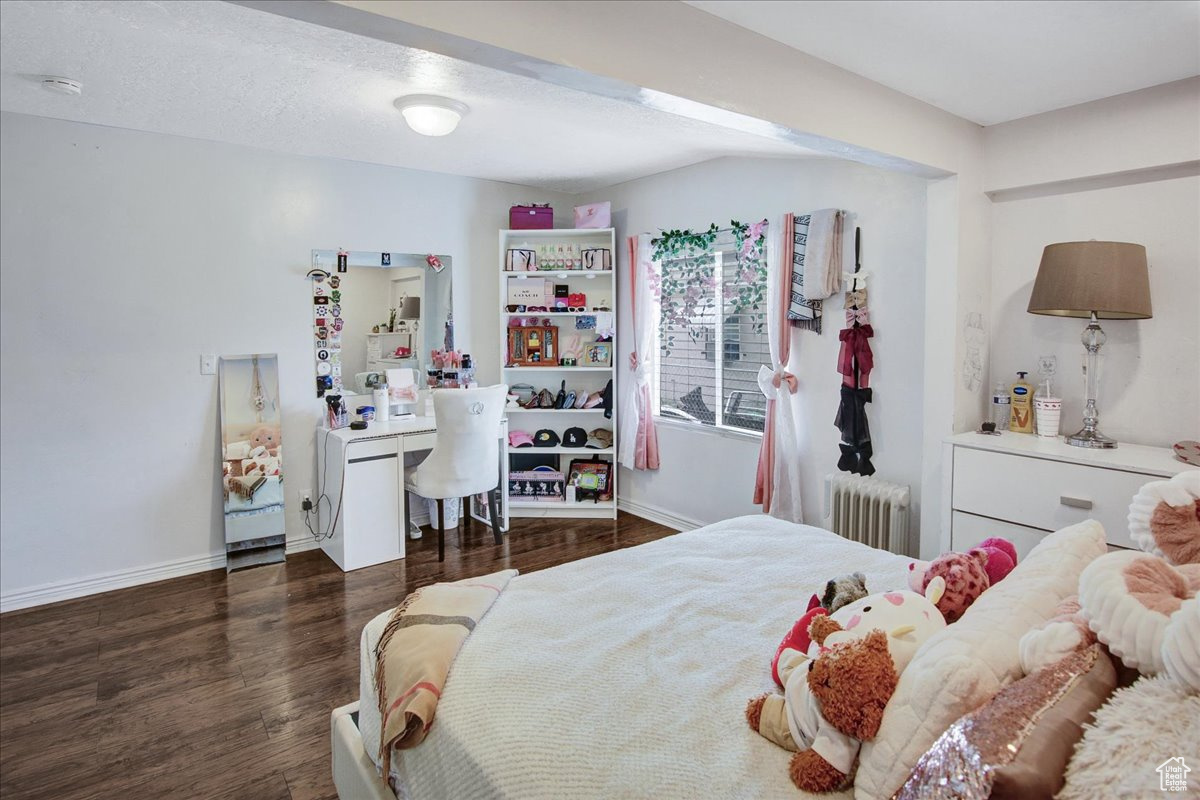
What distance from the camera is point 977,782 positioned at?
88 cm

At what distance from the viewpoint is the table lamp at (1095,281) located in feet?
7.91

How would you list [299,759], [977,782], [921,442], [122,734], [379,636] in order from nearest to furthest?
[977,782] → [379,636] → [299,759] → [122,734] → [921,442]

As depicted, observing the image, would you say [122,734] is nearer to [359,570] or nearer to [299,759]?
[299,759]

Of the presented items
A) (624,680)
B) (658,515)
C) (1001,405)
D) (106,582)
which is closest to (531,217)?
(658,515)

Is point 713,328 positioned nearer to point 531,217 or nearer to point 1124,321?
point 531,217

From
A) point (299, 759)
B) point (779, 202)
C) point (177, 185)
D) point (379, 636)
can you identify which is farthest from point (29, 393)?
point (779, 202)

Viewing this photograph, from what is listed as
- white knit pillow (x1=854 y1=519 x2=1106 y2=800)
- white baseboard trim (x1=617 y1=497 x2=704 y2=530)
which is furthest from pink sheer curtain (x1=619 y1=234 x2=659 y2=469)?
white knit pillow (x1=854 y1=519 x2=1106 y2=800)

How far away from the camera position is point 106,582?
3625mm

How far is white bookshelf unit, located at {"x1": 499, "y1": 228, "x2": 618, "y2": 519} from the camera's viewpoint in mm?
4844

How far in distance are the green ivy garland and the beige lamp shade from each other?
1597mm

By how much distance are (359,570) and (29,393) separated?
1879 mm

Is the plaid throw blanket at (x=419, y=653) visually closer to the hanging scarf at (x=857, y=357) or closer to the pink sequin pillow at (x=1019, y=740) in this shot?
the pink sequin pillow at (x=1019, y=740)

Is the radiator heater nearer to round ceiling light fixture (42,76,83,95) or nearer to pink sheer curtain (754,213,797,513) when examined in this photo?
pink sheer curtain (754,213,797,513)

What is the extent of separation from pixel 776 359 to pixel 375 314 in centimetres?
261
